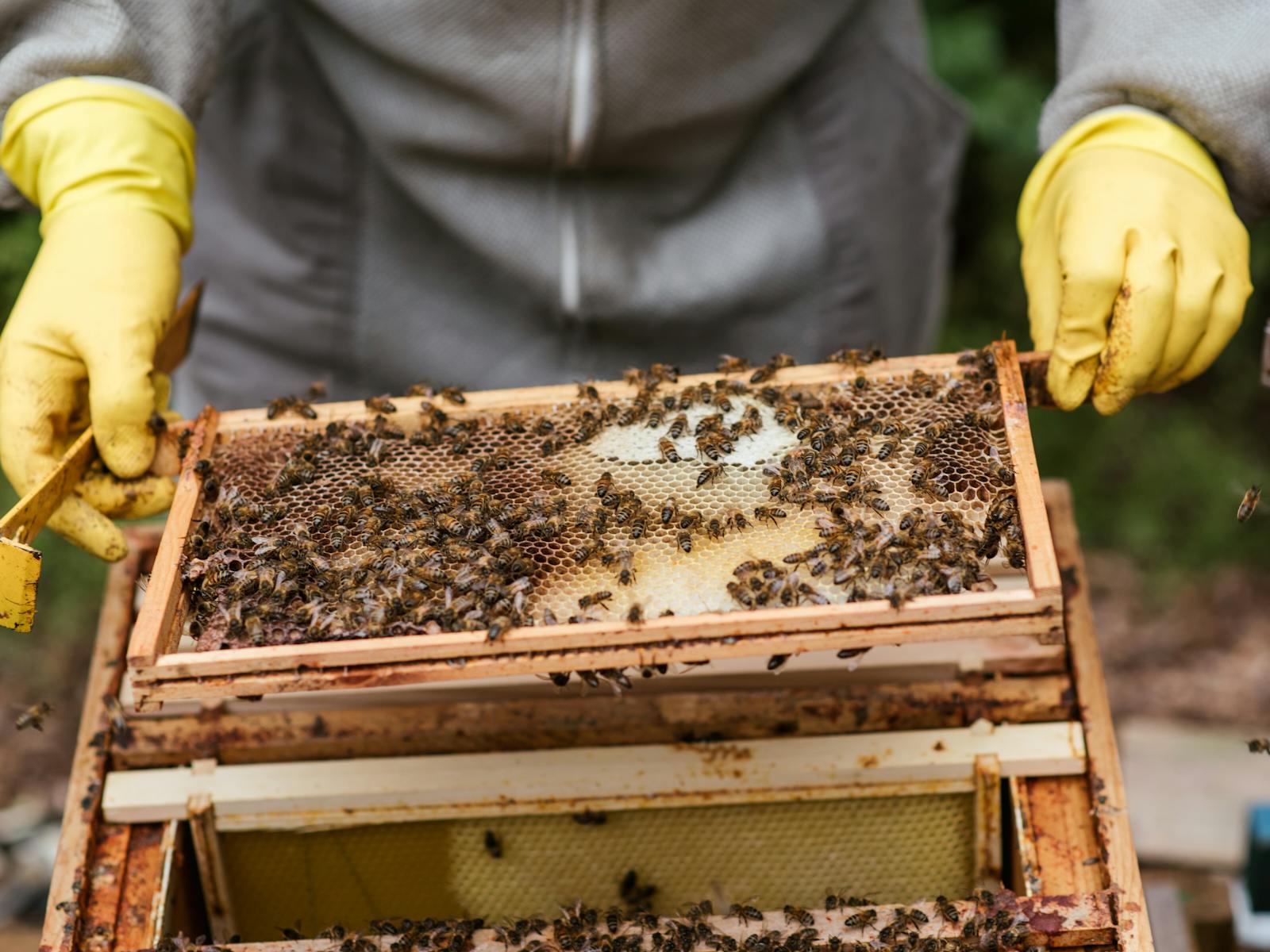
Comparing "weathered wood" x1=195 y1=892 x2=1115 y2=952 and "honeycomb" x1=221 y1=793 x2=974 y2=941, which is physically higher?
"honeycomb" x1=221 y1=793 x2=974 y2=941

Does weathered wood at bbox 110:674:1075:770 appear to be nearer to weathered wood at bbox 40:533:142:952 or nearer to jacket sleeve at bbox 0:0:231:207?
weathered wood at bbox 40:533:142:952

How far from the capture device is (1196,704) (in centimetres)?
645

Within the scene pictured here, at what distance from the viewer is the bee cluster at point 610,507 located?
2.58 meters

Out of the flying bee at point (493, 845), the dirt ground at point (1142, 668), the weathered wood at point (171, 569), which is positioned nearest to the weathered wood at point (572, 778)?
the flying bee at point (493, 845)

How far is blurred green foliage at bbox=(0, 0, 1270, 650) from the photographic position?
23.6ft

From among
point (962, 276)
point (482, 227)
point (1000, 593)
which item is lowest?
point (1000, 593)

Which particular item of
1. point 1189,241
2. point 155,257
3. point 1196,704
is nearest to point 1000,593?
point 1189,241

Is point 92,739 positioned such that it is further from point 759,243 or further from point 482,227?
point 759,243

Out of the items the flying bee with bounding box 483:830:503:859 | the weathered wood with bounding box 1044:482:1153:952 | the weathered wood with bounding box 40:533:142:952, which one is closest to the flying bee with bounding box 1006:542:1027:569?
the weathered wood with bounding box 1044:482:1153:952

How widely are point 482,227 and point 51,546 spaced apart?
4295 mm

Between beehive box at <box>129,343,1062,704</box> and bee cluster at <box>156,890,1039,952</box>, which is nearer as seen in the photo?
beehive box at <box>129,343,1062,704</box>

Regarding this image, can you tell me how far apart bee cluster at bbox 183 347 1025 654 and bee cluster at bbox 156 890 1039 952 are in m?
0.67

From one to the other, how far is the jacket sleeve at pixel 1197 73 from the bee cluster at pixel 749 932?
7.31ft

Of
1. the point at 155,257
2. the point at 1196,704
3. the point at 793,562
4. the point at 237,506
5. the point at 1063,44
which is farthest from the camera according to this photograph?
the point at 1196,704
